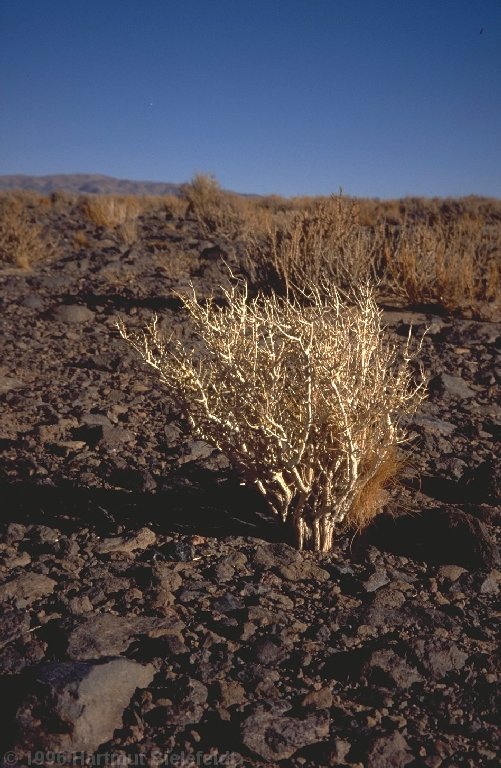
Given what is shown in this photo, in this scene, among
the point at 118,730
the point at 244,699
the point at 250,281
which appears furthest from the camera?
the point at 250,281

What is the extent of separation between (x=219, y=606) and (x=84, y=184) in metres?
171

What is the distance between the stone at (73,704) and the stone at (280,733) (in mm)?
366

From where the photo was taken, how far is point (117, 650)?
7.54 feet

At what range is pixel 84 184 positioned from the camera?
162375mm

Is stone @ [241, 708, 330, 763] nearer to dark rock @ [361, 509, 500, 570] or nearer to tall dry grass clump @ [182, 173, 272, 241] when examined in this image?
dark rock @ [361, 509, 500, 570]

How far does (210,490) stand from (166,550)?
0.66 m

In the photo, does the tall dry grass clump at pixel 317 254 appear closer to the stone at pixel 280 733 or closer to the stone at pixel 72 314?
the stone at pixel 72 314

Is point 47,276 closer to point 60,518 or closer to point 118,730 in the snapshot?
point 60,518

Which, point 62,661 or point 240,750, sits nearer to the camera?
point 240,750

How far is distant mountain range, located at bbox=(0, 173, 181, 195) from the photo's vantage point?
6019 inches

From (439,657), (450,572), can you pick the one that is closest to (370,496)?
(450,572)

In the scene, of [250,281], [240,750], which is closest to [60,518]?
[240,750]

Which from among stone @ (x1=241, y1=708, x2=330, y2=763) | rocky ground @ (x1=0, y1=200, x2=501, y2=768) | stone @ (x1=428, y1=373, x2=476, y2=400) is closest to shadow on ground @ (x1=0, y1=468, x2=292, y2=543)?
rocky ground @ (x1=0, y1=200, x2=501, y2=768)

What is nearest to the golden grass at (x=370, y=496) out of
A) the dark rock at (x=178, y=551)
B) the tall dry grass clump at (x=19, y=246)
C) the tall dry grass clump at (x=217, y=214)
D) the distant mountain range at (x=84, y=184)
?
the dark rock at (x=178, y=551)
